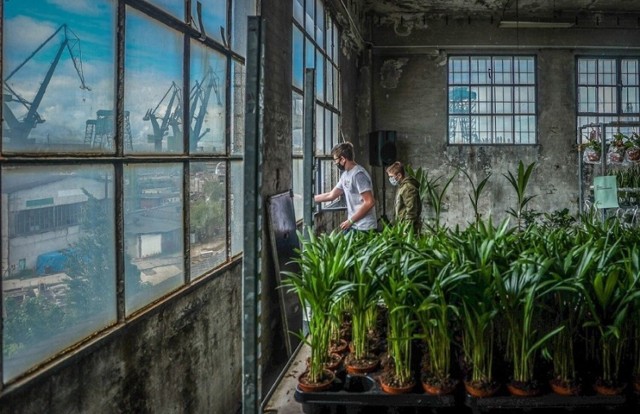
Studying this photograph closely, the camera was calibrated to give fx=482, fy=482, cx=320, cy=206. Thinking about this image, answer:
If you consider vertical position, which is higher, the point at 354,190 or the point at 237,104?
the point at 237,104

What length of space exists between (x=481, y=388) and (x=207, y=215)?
1.68 meters

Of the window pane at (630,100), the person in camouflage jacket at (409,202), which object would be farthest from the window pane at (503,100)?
the person in camouflage jacket at (409,202)

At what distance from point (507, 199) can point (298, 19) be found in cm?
620

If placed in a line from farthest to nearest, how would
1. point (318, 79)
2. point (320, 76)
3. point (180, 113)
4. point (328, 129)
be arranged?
point (328, 129)
point (320, 76)
point (318, 79)
point (180, 113)

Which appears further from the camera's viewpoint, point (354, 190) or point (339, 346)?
point (354, 190)

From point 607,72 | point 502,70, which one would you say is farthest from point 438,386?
point 607,72

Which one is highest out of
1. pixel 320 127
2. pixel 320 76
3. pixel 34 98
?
pixel 320 76

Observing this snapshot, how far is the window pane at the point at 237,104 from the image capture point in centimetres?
301

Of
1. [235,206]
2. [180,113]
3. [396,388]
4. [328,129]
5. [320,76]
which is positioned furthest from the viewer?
[328,129]

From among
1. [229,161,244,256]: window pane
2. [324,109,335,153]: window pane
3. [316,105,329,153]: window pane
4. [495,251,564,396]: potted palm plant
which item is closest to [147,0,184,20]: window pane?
[229,161,244,256]: window pane

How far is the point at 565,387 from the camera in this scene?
1.44 m

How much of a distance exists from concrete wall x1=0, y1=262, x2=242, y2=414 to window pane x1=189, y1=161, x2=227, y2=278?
12 cm

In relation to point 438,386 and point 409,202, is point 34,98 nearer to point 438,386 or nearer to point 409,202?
point 438,386

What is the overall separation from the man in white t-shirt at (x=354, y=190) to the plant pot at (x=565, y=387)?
8.84 feet
